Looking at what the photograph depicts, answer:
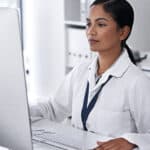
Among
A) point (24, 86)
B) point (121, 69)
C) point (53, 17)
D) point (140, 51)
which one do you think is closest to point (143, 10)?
point (140, 51)

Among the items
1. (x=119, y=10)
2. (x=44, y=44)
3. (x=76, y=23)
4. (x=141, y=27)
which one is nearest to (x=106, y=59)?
(x=119, y=10)

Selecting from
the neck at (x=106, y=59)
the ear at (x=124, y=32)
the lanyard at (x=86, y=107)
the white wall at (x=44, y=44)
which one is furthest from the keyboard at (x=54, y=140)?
the white wall at (x=44, y=44)

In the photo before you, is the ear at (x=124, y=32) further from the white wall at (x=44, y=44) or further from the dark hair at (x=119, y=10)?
the white wall at (x=44, y=44)

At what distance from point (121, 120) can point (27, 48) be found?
2475mm

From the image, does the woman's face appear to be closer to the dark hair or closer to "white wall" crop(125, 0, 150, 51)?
the dark hair

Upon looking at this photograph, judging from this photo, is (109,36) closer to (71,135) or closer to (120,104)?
(120,104)

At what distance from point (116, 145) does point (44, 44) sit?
8.49 feet

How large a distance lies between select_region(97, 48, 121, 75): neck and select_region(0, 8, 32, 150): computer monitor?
0.65m

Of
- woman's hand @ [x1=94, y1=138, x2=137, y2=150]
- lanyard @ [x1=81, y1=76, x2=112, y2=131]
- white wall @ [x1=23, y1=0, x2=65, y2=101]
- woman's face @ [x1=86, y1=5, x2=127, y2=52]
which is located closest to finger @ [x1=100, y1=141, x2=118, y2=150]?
woman's hand @ [x1=94, y1=138, x2=137, y2=150]

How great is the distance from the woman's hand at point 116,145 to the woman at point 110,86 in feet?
0.66

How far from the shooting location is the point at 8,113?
97 cm

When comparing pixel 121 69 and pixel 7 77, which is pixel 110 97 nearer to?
pixel 121 69

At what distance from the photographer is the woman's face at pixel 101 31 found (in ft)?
4.89

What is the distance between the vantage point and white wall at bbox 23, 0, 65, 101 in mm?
3521
